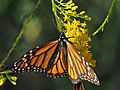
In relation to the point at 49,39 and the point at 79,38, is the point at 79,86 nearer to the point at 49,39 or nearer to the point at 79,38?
the point at 79,38

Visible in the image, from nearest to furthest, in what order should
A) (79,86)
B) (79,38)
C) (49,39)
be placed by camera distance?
(79,38), (79,86), (49,39)

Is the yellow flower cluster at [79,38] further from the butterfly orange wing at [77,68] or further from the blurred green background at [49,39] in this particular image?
the blurred green background at [49,39]

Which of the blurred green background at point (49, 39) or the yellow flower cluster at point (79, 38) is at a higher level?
the yellow flower cluster at point (79, 38)

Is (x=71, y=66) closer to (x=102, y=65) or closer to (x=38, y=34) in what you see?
(x=38, y=34)

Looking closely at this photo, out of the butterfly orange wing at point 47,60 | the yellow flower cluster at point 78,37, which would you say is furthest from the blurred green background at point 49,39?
the yellow flower cluster at point 78,37


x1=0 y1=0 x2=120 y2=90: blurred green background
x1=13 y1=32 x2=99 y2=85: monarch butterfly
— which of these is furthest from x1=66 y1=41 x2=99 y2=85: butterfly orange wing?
x1=0 y1=0 x2=120 y2=90: blurred green background

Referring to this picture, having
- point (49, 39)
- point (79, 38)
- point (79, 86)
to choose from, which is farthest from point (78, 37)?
point (49, 39)
